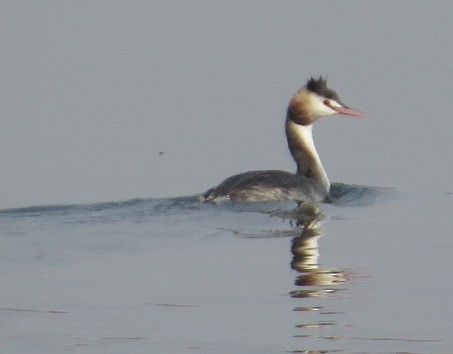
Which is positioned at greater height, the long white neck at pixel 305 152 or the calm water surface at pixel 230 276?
the long white neck at pixel 305 152

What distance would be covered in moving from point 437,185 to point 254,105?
141 inches

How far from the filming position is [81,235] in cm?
1128

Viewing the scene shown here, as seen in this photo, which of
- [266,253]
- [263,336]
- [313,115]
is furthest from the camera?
[313,115]

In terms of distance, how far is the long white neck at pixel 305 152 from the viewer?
1353cm

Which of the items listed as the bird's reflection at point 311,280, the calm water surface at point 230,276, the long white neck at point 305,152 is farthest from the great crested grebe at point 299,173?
the bird's reflection at point 311,280

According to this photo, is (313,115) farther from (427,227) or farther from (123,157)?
(427,227)

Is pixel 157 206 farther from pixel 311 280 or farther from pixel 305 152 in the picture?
pixel 311 280

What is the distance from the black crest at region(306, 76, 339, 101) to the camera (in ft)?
45.3

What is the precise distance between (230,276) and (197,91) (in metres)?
6.98

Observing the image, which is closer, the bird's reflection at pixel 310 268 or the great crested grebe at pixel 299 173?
the bird's reflection at pixel 310 268

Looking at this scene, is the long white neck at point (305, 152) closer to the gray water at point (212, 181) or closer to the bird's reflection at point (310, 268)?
the gray water at point (212, 181)

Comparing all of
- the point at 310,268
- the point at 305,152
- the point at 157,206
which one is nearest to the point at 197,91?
the point at 305,152

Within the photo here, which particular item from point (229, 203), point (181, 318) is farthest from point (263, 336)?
point (229, 203)

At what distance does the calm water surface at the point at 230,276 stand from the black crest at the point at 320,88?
3.66 feet
